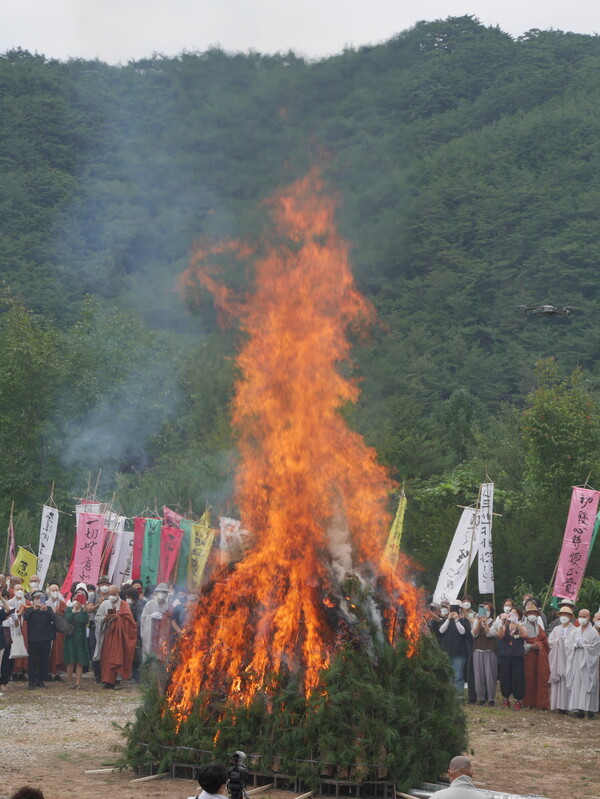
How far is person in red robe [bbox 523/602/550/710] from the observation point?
19.6m

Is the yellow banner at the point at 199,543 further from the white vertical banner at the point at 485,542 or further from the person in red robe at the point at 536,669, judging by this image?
Result: the person in red robe at the point at 536,669

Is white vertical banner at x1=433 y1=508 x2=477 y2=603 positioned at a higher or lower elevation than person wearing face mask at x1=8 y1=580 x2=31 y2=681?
higher

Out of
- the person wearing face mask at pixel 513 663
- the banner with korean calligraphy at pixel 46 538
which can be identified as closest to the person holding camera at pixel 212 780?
the person wearing face mask at pixel 513 663

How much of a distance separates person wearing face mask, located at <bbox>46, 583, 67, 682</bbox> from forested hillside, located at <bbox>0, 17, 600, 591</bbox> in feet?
33.3

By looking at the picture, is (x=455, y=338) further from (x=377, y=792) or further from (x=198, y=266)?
(x=377, y=792)

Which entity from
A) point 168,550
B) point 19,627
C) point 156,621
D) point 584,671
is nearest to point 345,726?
point 584,671

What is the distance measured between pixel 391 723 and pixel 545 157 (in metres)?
66.3

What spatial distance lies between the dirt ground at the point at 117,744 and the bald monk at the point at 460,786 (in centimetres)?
447

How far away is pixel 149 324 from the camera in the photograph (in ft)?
189

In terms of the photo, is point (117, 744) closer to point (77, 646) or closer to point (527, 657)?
point (77, 646)

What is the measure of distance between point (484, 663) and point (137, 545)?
36.7 feet

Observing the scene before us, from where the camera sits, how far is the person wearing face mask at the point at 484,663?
19.9m

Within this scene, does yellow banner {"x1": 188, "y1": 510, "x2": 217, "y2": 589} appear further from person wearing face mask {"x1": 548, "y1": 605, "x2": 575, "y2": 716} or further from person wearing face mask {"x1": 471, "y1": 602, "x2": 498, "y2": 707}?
person wearing face mask {"x1": 548, "y1": 605, "x2": 575, "y2": 716}

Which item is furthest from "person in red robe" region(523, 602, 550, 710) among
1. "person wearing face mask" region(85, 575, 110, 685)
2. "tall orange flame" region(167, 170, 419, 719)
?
"person wearing face mask" region(85, 575, 110, 685)
